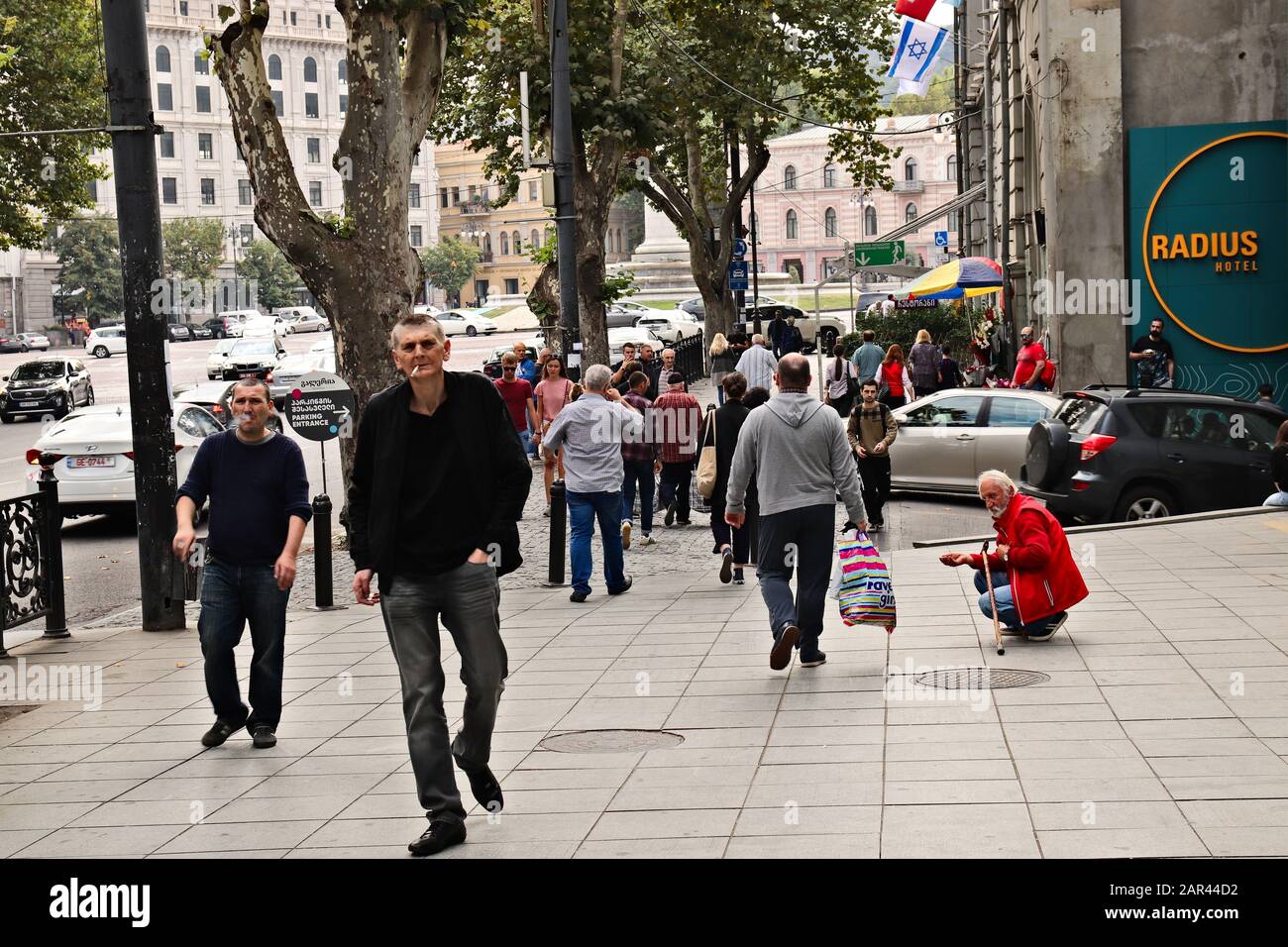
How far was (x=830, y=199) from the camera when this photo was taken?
12119cm

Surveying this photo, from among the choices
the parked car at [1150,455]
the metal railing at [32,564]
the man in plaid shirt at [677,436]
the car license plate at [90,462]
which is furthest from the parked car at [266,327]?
the metal railing at [32,564]

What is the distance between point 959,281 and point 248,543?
24413 millimetres

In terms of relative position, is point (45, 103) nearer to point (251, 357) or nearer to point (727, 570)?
point (251, 357)

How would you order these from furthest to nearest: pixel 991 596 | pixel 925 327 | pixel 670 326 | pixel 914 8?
pixel 670 326 < pixel 925 327 < pixel 914 8 < pixel 991 596

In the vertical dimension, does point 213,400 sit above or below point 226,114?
below

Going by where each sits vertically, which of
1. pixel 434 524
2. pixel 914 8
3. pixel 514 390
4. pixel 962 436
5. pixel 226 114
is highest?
pixel 226 114

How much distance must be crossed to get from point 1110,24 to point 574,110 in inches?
313

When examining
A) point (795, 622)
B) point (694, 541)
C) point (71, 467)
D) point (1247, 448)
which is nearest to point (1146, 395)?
point (1247, 448)

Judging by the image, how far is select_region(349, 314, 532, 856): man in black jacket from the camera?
599cm

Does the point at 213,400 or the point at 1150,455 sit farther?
the point at 213,400

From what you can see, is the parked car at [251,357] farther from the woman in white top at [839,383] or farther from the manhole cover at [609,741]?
the manhole cover at [609,741]

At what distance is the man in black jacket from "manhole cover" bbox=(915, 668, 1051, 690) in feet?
11.0

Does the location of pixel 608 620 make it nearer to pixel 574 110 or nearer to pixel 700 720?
pixel 700 720

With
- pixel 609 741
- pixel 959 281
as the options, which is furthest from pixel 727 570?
pixel 959 281
